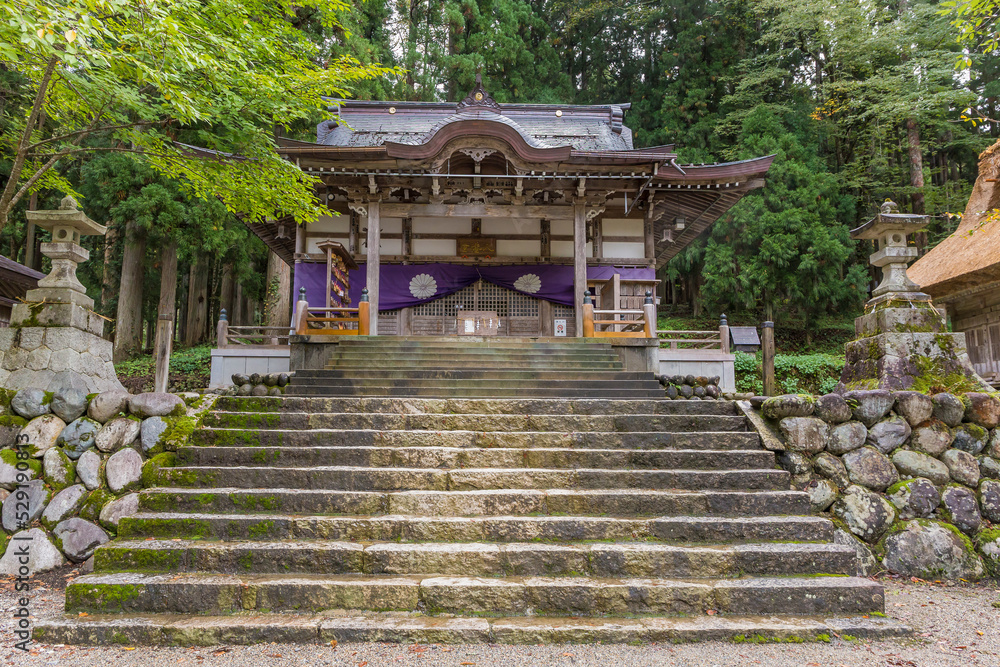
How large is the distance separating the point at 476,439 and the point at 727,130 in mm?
17893

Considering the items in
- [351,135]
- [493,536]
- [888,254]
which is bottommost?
[493,536]

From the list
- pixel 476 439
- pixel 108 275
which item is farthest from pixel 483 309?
pixel 108 275

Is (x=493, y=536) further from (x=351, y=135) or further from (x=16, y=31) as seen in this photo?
(x=351, y=135)

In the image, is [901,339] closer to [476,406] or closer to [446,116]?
[476,406]

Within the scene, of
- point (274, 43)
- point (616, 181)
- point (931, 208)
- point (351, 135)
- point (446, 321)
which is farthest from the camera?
point (931, 208)

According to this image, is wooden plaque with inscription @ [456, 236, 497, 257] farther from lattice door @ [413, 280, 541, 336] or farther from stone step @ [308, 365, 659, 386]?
stone step @ [308, 365, 659, 386]

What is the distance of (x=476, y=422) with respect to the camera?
5.07 m

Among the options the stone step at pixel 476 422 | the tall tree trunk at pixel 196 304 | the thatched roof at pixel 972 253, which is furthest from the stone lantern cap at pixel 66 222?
the tall tree trunk at pixel 196 304

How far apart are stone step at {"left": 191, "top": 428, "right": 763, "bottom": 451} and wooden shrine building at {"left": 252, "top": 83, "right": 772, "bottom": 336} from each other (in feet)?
15.7

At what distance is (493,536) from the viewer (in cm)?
377

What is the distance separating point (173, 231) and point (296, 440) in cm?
1036

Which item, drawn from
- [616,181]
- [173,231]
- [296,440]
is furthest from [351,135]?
[296,440]

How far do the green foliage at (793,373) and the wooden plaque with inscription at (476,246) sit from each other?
22.2 ft

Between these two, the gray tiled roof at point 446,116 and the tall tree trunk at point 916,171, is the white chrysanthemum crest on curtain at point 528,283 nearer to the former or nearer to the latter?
the gray tiled roof at point 446,116
